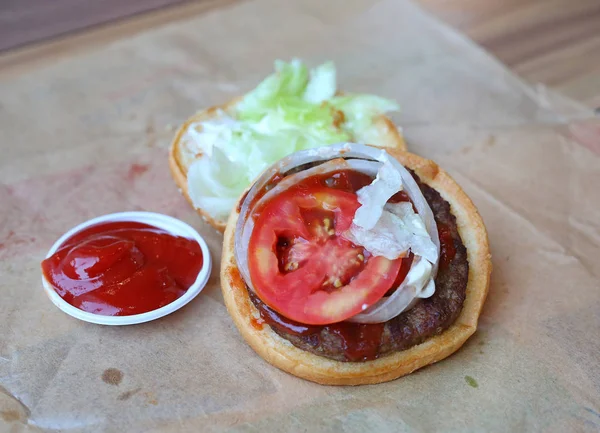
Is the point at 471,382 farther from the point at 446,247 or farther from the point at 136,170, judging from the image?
the point at 136,170

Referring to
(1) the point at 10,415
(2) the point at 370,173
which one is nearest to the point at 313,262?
(2) the point at 370,173

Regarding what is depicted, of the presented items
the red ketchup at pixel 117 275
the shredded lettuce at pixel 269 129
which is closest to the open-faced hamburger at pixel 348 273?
the red ketchup at pixel 117 275

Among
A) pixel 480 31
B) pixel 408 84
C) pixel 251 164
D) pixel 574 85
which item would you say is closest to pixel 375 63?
pixel 408 84

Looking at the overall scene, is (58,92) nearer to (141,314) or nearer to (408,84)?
(141,314)

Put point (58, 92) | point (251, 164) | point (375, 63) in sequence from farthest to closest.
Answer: point (375, 63)
point (58, 92)
point (251, 164)

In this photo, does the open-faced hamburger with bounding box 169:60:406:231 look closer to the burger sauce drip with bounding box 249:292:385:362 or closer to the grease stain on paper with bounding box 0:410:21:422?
the burger sauce drip with bounding box 249:292:385:362

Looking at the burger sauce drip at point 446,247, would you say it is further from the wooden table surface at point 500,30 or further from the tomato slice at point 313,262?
the wooden table surface at point 500,30
